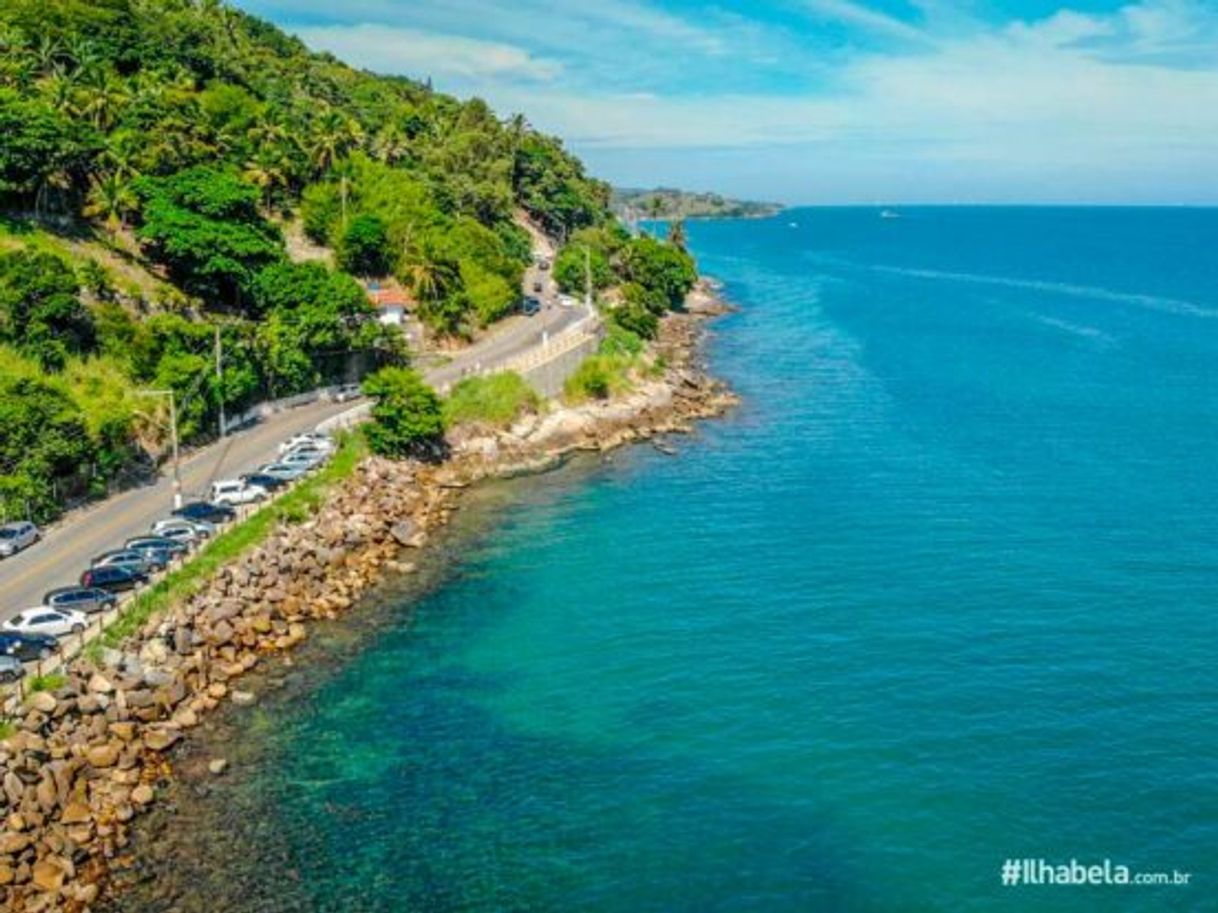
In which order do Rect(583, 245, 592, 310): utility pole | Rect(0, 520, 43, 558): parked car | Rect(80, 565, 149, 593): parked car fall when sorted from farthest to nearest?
1. Rect(583, 245, 592, 310): utility pole
2. Rect(0, 520, 43, 558): parked car
3. Rect(80, 565, 149, 593): parked car

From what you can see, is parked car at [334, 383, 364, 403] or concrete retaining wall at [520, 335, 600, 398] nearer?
parked car at [334, 383, 364, 403]

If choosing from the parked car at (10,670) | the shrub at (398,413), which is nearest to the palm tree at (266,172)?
the shrub at (398,413)

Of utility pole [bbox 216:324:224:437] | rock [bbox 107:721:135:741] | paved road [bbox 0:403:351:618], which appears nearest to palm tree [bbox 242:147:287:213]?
paved road [bbox 0:403:351:618]


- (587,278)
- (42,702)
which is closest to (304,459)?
(42,702)

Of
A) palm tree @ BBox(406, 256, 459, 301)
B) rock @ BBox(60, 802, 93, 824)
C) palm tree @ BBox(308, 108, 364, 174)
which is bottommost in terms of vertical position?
rock @ BBox(60, 802, 93, 824)

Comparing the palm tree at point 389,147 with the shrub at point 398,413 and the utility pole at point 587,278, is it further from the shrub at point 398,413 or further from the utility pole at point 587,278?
the shrub at point 398,413

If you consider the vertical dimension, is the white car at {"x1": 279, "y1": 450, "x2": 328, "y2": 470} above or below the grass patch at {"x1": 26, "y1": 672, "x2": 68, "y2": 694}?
above

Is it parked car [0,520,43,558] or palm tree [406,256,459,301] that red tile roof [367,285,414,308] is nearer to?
palm tree [406,256,459,301]

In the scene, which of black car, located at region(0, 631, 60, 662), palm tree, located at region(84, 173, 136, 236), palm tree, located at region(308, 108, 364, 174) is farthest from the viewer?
palm tree, located at region(308, 108, 364, 174)

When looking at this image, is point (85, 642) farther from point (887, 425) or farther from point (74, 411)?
point (887, 425)

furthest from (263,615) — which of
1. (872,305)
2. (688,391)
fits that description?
(872,305)
